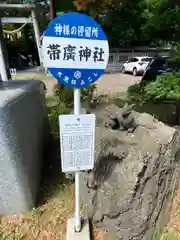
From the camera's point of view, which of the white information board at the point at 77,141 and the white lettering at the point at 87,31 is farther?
the white information board at the point at 77,141

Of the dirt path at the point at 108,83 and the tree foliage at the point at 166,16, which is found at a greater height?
the tree foliage at the point at 166,16

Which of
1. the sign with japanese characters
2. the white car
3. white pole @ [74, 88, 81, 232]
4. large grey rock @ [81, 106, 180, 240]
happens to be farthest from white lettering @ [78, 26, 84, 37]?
the white car

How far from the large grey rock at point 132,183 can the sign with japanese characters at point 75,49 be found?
2.81 ft

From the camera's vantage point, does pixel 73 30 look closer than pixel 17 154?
Yes

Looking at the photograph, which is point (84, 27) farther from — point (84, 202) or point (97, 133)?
point (84, 202)

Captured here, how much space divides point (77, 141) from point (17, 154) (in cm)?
73

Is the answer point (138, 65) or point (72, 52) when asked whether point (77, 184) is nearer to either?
point (72, 52)

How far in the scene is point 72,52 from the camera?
5.54 feet

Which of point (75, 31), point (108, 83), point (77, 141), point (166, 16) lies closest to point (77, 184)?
point (77, 141)

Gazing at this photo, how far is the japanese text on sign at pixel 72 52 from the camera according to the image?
1656 mm

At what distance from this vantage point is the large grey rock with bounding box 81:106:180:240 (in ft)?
6.97

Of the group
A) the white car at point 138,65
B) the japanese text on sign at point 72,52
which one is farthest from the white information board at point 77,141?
the white car at point 138,65

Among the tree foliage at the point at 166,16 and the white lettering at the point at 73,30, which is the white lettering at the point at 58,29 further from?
the tree foliage at the point at 166,16

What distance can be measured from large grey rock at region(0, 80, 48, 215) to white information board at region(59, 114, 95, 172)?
0.61 m
